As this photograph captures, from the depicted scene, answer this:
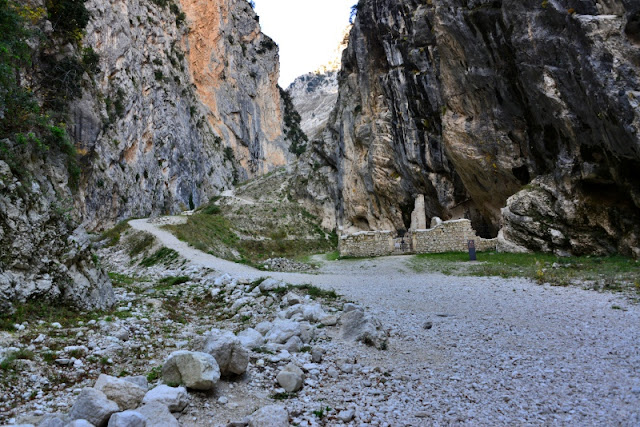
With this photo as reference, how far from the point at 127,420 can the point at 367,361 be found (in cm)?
368

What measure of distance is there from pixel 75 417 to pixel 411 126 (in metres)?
30.5

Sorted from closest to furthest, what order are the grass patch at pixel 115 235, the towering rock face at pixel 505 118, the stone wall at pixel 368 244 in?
the towering rock face at pixel 505 118 < the stone wall at pixel 368 244 < the grass patch at pixel 115 235

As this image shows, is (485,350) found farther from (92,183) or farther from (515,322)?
(92,183)

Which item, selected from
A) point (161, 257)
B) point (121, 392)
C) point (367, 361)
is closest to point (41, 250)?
point (121, 392)

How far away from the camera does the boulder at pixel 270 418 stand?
3.72m

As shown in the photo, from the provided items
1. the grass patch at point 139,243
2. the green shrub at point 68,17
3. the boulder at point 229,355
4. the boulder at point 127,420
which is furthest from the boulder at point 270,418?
the green shrub at point 68,17

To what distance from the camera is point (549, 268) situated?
561 inches

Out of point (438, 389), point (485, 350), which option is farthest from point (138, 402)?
point (485, 350)

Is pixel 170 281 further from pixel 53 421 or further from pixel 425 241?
pixel 425 241

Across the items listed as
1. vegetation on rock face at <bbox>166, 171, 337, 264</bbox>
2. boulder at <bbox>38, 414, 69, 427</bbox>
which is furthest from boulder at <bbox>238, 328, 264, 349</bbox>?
vegetation on rock face at <bbox>166, 171, 337, 264</bbox>

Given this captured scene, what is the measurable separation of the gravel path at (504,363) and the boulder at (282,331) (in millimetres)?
1175

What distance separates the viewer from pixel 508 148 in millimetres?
23219

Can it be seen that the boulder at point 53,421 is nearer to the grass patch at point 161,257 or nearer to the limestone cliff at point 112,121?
the limestone cliff at point 112,121

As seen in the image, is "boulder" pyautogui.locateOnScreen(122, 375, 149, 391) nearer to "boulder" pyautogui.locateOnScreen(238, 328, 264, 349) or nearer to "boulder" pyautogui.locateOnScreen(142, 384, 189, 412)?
"boulder" pyautogui.locateOnScreen(142, 384, 189, 412)
